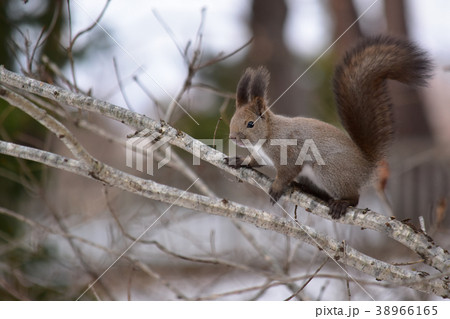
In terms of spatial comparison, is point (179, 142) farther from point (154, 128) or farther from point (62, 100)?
point (62, 100)

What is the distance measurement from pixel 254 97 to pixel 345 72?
0.54 metres

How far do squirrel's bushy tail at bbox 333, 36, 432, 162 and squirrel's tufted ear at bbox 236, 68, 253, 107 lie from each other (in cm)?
51

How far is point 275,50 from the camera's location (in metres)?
7.68

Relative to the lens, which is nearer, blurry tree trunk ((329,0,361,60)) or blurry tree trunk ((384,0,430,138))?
blurry tree trunk ((329,0,361,60))

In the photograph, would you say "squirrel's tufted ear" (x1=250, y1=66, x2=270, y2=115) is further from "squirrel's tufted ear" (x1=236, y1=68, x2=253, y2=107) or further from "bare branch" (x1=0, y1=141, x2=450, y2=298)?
"bare branch" (x1=0, y1=141, x2=450, y2=298)

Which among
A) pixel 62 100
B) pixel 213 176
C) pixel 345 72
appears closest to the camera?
pixel 62 100

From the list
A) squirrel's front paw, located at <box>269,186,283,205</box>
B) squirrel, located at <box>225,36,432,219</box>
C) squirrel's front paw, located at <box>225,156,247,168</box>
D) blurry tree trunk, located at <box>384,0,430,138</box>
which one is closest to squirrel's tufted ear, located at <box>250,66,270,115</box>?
squirrel, located at <box>225,36,432,219</box>

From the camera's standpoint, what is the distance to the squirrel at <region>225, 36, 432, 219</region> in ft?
8.74

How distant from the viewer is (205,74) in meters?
7.07

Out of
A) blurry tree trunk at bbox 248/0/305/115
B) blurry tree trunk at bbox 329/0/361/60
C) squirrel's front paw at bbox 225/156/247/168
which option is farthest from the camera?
blurry tree trunk at bbox 248/0/305/115

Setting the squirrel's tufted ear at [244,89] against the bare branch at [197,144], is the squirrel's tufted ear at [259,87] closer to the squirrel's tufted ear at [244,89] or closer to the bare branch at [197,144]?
the squirrel's tufted ear at [244,89]

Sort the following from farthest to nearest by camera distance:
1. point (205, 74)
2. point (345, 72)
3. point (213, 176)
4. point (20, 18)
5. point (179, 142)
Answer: point (205, 74)
point (213, 176)
point (20, 18)
point (345, 72)
point (179, 142)
